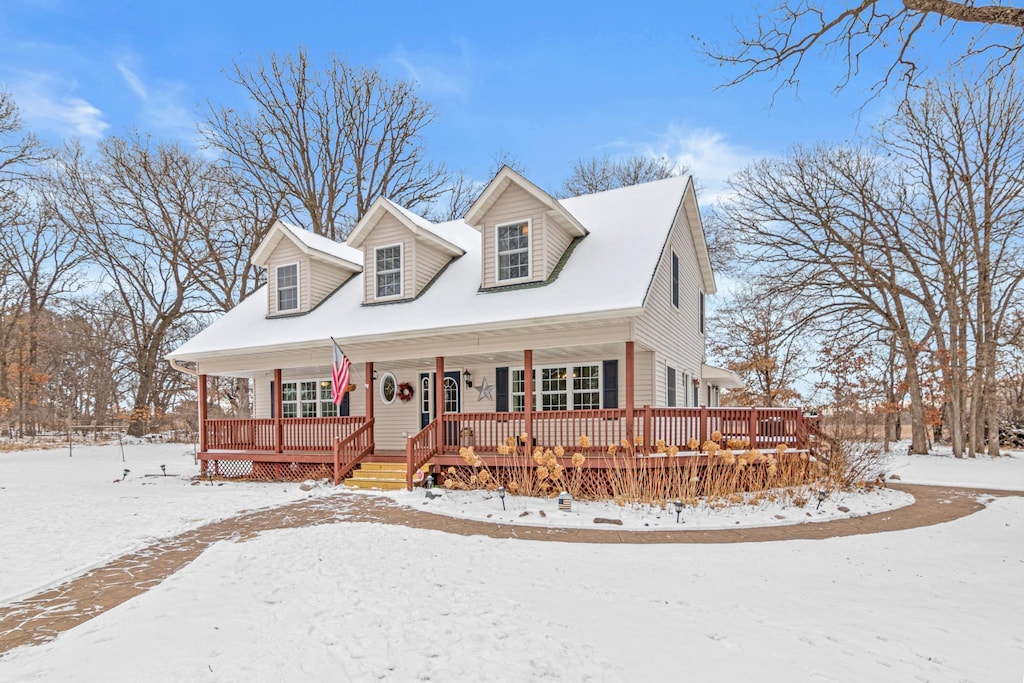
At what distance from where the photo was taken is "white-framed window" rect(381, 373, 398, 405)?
51.8 ft

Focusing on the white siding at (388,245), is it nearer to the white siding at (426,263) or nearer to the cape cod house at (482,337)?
the cape cod house at (482,337)

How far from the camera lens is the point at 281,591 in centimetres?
562

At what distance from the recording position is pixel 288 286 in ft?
55.0

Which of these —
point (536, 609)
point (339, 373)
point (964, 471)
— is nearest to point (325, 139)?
point (339, 373)

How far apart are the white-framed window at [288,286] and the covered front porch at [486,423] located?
200 centimetres

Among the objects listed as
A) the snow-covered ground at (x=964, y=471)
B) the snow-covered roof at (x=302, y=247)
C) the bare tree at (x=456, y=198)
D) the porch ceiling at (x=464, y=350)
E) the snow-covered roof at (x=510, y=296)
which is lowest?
the snow-covered ground at (x=964, y=471)

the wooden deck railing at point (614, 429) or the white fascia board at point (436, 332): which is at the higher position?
the white fascia board at point (436, 332)

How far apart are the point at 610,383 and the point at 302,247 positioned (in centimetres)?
936

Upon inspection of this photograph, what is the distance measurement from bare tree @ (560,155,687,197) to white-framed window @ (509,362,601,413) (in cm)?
1856

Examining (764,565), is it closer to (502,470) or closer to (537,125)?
(502,470)

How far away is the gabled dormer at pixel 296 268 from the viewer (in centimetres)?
1634

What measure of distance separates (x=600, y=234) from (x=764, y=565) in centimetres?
891

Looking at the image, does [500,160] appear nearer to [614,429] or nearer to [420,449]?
[420,449]

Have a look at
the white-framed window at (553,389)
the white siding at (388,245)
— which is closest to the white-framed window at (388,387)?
the white siding at (388,245)
